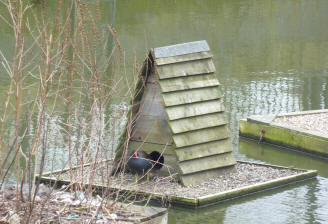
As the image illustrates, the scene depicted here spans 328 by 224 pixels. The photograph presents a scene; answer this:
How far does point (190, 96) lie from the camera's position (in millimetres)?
8047

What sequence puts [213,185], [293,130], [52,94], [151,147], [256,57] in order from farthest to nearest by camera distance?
[256,57]
[293,130]
[151,147]
[213,185]
[52,94]

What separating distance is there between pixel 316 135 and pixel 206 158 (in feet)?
7.15

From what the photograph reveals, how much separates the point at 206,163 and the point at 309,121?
3.06 metres

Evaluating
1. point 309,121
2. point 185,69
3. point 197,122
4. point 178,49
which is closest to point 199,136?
point 197,122

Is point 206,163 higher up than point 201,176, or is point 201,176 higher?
point 206,163

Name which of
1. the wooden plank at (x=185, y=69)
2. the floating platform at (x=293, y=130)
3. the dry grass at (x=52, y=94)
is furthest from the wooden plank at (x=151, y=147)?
the floating platform at (x=293, y=130)

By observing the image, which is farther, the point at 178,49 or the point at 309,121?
the point at 309,121

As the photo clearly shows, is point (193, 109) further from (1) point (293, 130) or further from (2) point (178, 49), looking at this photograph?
(1) point (293, 130)

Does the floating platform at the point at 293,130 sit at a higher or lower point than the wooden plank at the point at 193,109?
lower

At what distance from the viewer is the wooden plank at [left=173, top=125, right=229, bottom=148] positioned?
25.6 feet

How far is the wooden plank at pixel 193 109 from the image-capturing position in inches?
308

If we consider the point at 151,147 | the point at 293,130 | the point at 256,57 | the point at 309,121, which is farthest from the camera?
the point at 256,57

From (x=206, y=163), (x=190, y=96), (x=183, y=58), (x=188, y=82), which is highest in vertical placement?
(x=183, y=58)

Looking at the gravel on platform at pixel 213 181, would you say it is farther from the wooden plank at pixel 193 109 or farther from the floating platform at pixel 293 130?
the floating platform at pixel 293 130
